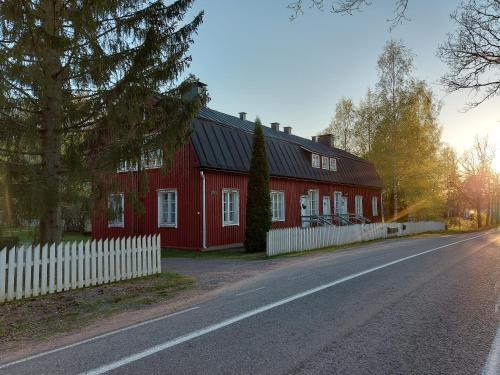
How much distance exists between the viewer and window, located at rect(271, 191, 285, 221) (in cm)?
2211

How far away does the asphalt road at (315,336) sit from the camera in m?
3.97

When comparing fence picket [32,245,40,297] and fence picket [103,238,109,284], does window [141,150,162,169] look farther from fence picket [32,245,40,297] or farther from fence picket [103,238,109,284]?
fence picket [32,245,40,297]

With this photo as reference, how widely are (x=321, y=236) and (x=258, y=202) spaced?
3.50 meters

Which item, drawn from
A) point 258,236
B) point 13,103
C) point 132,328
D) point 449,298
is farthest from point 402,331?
point 258,236

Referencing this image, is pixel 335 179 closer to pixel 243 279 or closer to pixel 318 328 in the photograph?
pixel 243 279

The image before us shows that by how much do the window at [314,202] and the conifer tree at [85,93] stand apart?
1702 centimetres

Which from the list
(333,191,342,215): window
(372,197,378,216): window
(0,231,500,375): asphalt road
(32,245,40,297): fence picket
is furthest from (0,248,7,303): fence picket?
(372,197,378,216): window

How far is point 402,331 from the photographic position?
495cm

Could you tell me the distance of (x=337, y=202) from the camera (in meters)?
29.2

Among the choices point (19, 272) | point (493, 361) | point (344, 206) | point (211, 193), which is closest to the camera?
point (493, 361)

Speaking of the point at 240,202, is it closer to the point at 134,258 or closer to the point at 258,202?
the point at 258,202

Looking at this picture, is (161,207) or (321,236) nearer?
(321,236)

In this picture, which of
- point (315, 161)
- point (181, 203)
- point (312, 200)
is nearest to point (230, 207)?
point (181, 203)

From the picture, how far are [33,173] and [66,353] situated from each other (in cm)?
463
